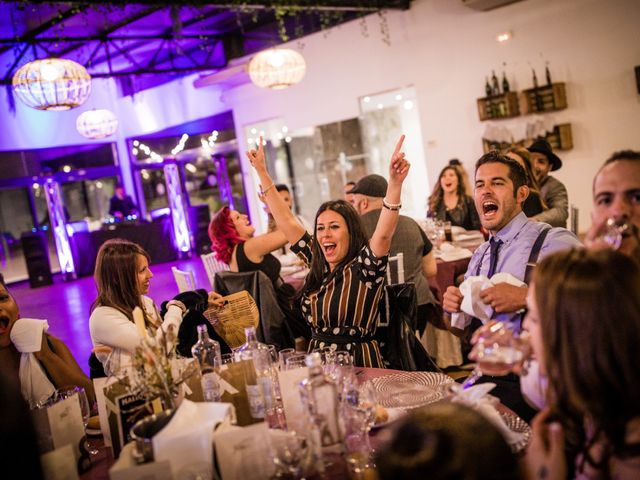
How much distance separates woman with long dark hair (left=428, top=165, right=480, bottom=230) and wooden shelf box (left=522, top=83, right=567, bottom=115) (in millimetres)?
2850

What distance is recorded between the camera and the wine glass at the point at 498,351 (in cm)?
167

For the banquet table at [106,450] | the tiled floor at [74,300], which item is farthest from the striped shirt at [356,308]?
the tiled floor at [74,300]

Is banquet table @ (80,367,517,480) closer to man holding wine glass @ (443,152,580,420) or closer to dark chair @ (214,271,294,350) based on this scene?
man holding wine glass @ (443,152,580,420)

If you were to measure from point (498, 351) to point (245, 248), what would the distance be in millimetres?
3385

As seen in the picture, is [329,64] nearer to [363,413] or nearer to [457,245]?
[457,245]

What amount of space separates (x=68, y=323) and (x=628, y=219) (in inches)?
346

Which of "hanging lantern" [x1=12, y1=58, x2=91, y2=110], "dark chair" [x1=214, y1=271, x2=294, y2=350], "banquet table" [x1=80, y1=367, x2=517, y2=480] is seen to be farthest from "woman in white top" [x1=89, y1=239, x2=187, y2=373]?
"hanging lantern" [x1=12, y1=58, x2=91, y2=110]

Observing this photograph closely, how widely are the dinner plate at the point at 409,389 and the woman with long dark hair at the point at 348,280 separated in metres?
0.66

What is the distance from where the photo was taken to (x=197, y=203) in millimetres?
18031

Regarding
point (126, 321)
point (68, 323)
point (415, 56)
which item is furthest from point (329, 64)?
point (126, 321)

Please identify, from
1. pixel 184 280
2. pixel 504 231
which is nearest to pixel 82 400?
pixel 504 231

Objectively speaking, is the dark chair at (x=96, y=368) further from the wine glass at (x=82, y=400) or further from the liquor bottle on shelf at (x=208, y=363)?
the liquor bottle on shelf at (x=208, y=363)

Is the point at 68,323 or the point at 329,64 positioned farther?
the point at 329,64

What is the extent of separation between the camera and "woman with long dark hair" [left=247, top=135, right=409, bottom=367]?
3.08m
